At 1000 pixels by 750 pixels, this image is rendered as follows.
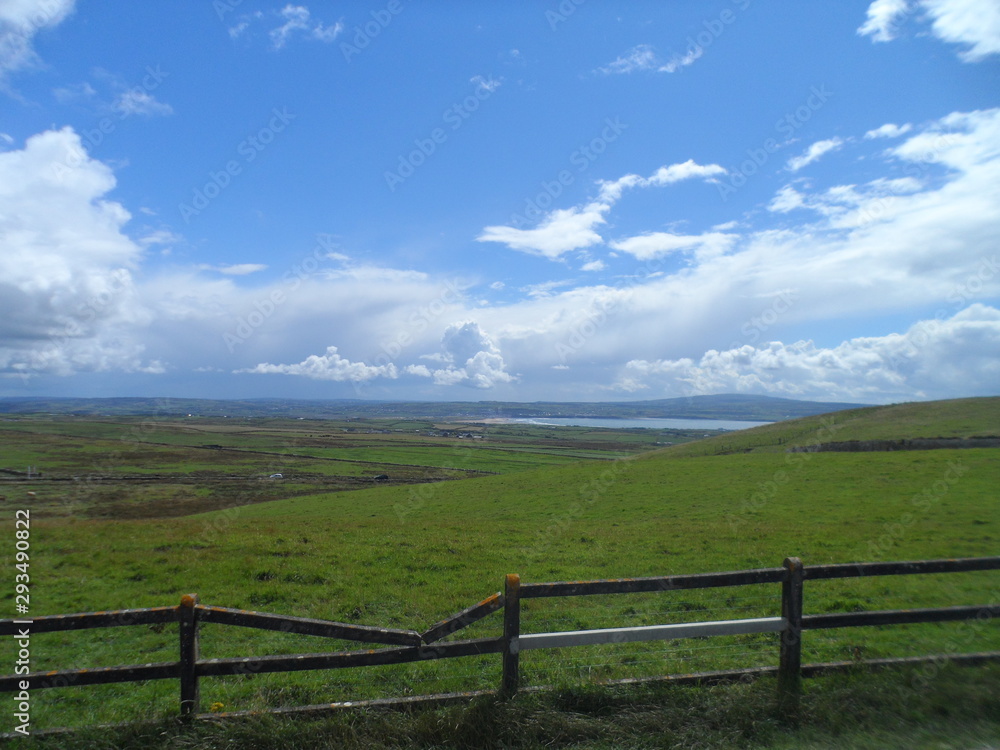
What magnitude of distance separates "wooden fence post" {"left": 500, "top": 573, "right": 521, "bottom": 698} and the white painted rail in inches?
2.0

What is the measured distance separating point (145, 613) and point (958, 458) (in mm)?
41136

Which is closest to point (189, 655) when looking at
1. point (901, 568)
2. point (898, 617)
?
point (898, 617)

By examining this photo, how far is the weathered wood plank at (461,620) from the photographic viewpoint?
5.53m

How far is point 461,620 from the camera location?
5.64m

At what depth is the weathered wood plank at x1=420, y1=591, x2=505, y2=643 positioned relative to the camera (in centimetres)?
553

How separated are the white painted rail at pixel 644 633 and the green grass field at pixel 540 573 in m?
0.61

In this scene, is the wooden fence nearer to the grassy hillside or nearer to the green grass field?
the green grass field

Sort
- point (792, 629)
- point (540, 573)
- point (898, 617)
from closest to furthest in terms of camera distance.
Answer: point (792, 629) → point (898, 617) → point (540, 573)

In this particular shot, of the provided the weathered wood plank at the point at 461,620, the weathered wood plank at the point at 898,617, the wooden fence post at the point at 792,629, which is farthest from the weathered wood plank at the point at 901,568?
the weathered wood plank at the point at 461,620

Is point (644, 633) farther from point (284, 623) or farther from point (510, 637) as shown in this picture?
point (284, 623)

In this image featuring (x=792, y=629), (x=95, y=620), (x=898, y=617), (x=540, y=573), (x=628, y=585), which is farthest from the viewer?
(x=540, y=573)

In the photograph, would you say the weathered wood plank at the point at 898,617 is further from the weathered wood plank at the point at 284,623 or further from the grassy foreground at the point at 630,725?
the weathered wood plank at the point at 284,623

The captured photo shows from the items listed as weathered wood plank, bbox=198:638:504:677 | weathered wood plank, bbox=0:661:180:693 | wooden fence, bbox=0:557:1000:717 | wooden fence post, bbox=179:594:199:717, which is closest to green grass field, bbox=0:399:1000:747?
wooden fence post, bbox=179:594:199:717

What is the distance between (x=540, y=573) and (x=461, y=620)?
807cm
